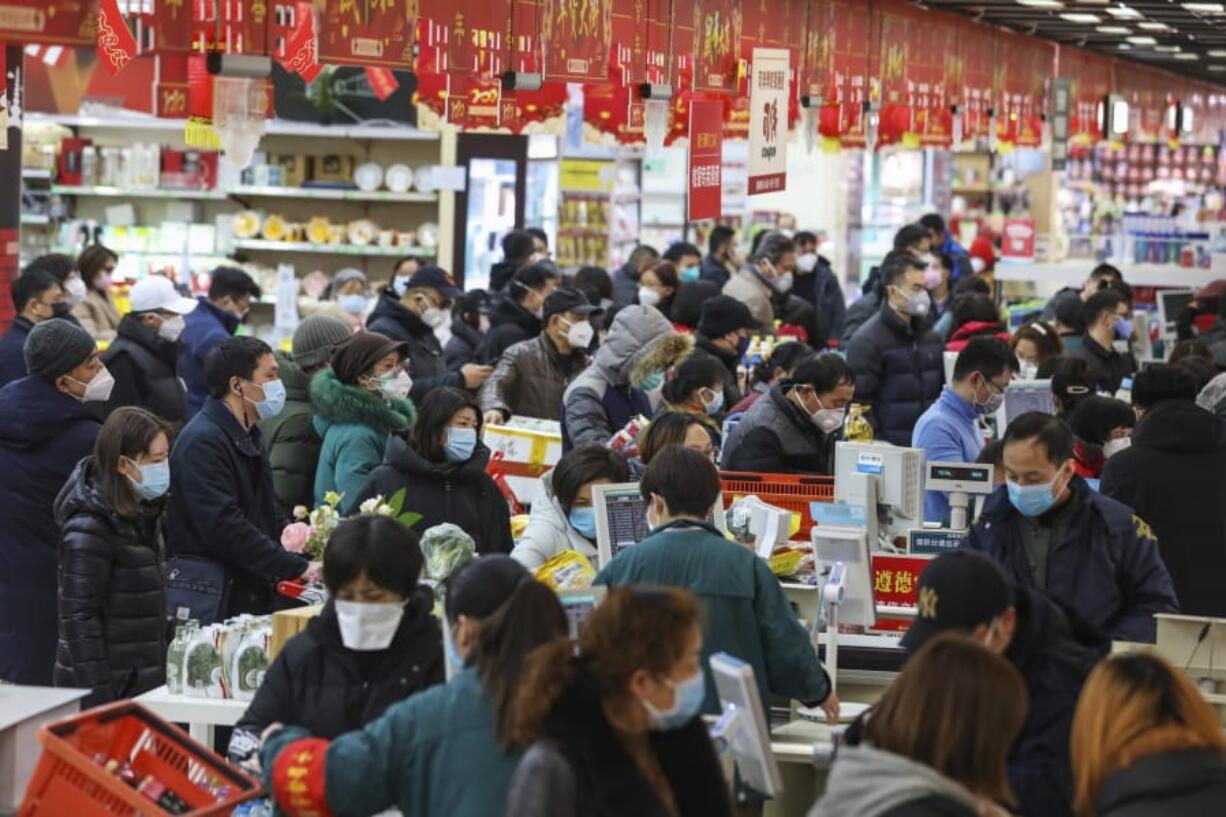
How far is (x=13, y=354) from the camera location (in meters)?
9.81

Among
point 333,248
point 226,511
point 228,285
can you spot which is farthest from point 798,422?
point 333,248

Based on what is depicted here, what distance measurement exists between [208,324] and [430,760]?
669 cm

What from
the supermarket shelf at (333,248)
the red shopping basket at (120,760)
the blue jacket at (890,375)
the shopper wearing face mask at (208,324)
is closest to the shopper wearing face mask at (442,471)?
the red shopping basket at (120,760)

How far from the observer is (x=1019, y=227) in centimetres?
2119

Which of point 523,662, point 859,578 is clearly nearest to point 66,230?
point 859,578

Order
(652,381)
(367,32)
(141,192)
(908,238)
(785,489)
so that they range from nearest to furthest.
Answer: (785,489)
(367,32)
(652,381)
(908,238)
(141,192)

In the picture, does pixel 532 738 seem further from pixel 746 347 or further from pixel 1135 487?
pixel 746 347

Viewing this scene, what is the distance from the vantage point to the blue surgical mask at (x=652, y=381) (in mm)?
9344

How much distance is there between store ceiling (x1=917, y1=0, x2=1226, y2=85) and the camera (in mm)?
17036

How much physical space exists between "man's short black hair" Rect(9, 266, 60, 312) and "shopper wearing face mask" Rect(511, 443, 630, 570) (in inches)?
174

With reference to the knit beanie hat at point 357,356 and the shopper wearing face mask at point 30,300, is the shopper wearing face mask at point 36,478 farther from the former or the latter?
the shopper wearing face mask at point 30,300

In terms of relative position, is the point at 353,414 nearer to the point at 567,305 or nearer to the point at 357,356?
the point at 357,356

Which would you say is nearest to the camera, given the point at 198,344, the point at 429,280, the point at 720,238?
the point at 198,344

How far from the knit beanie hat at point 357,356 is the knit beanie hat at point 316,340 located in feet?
1.82
